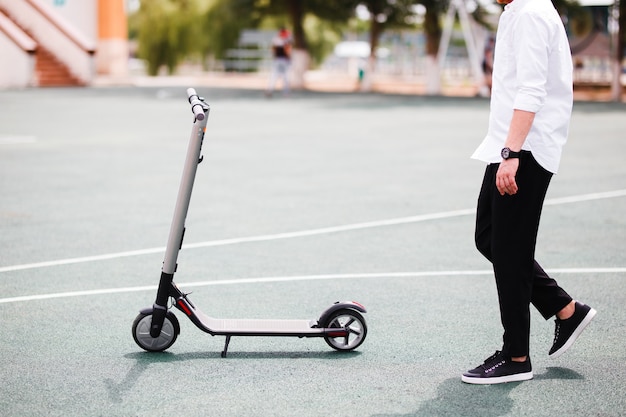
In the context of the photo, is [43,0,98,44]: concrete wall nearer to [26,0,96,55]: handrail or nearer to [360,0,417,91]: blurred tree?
[26,0,96,55]: handrail

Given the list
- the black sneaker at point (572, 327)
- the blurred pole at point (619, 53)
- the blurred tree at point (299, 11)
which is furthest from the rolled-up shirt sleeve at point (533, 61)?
the blurred tree at point (299, 11)

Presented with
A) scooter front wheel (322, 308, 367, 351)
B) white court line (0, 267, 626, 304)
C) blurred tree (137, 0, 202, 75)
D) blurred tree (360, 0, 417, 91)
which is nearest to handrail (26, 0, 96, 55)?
blurred tree (360, 0, 417, 91)

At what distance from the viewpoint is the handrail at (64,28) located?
120 feet

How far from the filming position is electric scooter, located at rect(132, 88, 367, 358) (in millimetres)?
4801

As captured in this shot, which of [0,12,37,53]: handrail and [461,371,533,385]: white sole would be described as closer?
[461,371,533,385]: white sole

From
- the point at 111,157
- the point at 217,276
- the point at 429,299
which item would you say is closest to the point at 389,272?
the point at 429,299

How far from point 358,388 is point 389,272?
2.61 m

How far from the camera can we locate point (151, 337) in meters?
4.96

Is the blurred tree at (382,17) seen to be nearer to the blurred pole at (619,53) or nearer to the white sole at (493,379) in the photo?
the blurred pole at (619,53)

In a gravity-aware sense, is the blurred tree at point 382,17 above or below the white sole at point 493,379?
above

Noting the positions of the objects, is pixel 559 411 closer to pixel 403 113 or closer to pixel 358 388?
pixel 358 388

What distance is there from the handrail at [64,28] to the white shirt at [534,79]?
112 feet

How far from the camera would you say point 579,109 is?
1042 inches

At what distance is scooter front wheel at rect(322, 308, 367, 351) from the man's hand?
47.2 inches
